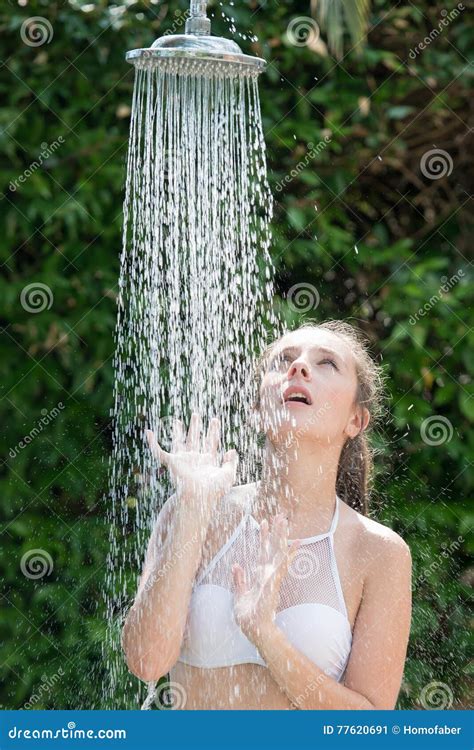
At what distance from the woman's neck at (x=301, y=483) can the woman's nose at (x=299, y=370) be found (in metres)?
0.16

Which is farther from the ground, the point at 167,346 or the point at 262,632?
the point at 262,632

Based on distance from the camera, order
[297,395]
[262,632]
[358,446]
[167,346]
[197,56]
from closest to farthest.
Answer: [262,632], [197,56], [297,395], [358,446], [167,346]

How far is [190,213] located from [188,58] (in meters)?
0.77

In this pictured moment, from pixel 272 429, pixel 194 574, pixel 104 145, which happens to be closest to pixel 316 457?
pixel 272 429

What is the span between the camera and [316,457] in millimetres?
2668

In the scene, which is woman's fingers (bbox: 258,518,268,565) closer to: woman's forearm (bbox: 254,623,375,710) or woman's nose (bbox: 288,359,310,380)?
woman's forearm (bbox: 254,623,375,710)

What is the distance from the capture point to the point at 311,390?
2.63m

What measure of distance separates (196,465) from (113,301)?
225cm

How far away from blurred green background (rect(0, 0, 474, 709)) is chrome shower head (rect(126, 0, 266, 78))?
203 centimetres

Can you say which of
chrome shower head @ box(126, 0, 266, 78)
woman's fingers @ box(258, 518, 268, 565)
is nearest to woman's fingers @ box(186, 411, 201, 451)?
woman's fingers @ box(258, 518, 268, 565)

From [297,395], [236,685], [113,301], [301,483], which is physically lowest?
A: [113,301]

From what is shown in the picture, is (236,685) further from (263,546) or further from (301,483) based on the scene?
(301,483)

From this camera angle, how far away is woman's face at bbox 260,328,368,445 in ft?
8.48

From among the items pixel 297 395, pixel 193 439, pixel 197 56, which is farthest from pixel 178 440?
pixel 197 56
